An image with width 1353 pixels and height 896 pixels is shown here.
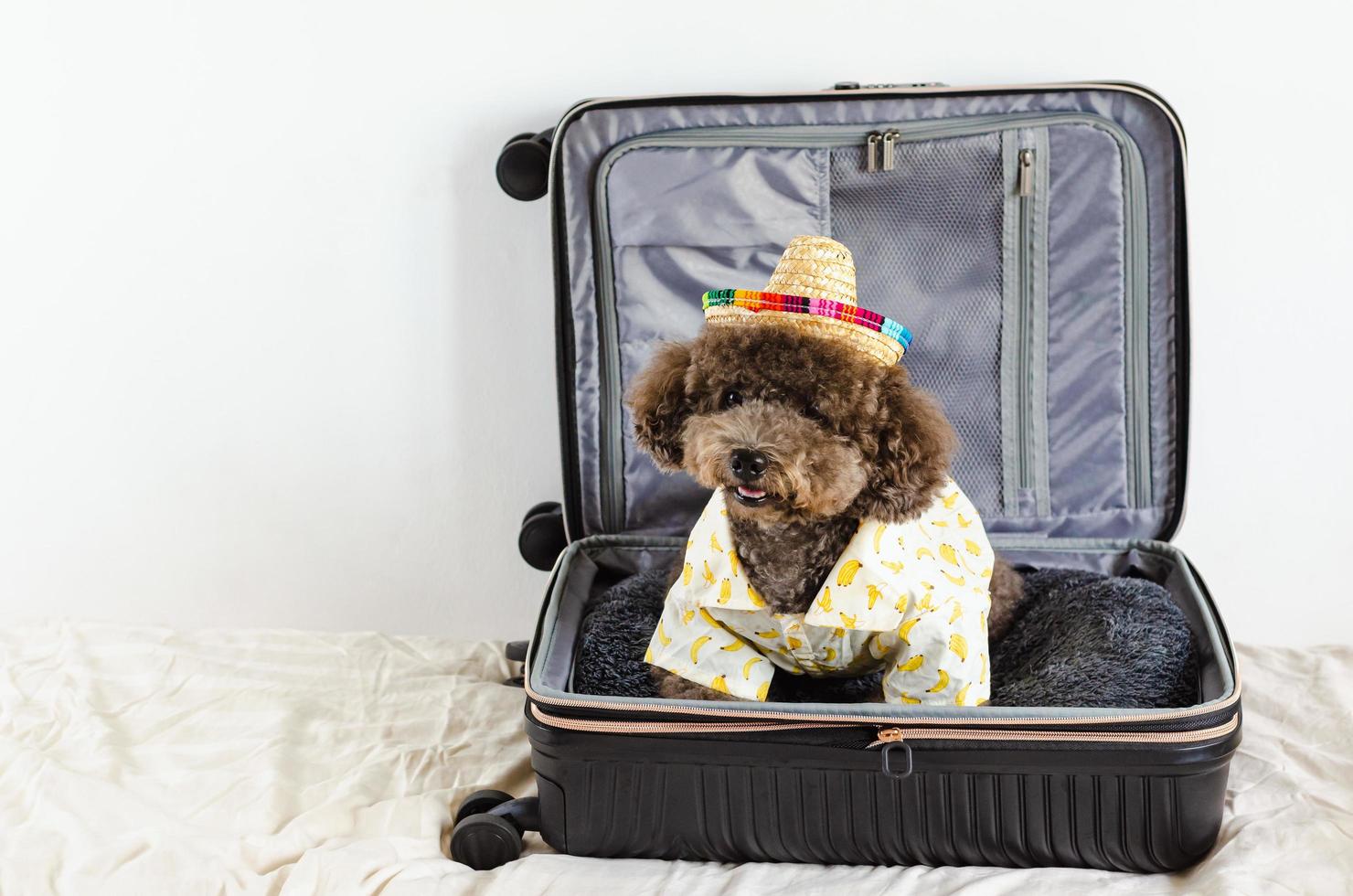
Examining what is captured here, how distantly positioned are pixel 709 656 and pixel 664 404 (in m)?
0.27

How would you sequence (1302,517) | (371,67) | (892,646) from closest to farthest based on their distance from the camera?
(892,646) → (371,67) → (1302,517)

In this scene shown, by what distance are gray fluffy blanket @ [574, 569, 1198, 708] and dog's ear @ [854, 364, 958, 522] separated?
11.1 inches

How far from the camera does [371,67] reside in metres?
A: 1.48

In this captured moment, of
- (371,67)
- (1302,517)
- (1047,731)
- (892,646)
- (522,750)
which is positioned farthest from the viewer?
(1302,517)

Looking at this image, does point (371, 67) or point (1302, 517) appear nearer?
point (371, 67)

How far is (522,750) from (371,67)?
2.97 ft

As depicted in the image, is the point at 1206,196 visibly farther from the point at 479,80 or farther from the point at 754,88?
the point at 479,80

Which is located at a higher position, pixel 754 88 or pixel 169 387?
pixel 754 88

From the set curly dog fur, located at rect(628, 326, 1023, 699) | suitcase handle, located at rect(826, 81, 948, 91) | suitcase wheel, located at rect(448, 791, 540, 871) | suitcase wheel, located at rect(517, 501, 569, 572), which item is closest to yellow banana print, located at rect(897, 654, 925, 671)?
curly dog fur, located at rect(628, 326, 1023, 699)

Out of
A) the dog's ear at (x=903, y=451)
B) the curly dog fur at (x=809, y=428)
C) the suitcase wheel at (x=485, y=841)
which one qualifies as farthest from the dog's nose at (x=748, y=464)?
the suitcase wheel at (x=485, y=841)

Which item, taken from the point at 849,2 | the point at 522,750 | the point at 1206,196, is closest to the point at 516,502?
the point at 522,750

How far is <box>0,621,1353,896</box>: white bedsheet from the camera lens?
110 centimetres

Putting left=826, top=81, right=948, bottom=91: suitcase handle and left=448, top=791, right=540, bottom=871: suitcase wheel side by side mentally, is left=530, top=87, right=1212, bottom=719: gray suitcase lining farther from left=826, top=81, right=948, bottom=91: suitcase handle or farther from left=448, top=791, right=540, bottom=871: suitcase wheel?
left=448, top=791, right=540, bottom=871: suitcase wheel

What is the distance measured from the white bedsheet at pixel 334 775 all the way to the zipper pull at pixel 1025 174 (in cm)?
70
